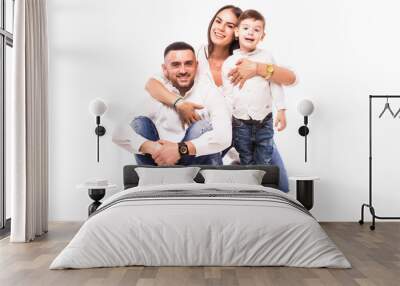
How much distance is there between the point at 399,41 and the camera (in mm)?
A: 7238

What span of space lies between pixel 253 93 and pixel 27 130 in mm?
2900

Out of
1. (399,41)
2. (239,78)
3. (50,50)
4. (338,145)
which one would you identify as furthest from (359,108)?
(50,50)

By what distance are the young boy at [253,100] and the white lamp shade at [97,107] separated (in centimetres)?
157

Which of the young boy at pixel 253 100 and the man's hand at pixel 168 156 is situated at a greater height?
the young boy at pixel 253 100

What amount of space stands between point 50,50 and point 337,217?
4362mm

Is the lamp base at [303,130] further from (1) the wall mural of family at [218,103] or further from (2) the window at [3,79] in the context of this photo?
(2) the window at [3,79]

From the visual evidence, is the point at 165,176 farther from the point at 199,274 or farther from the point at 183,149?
the point at 199,274

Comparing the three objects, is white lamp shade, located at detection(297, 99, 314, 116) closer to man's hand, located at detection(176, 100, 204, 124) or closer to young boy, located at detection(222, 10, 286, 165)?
young boy, located at detection(222, 10, 286, 165)

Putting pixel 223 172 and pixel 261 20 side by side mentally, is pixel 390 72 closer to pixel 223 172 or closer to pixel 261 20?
pixel 261 20

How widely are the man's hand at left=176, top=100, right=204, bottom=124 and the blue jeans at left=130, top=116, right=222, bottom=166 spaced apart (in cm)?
7

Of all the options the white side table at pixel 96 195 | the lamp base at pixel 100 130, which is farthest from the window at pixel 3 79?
the lamp base at pixel 100 130

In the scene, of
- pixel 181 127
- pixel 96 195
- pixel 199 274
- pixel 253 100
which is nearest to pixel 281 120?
pixel 253 100

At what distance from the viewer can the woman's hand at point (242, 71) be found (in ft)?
23.7

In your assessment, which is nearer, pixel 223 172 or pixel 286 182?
pixel 223 172
